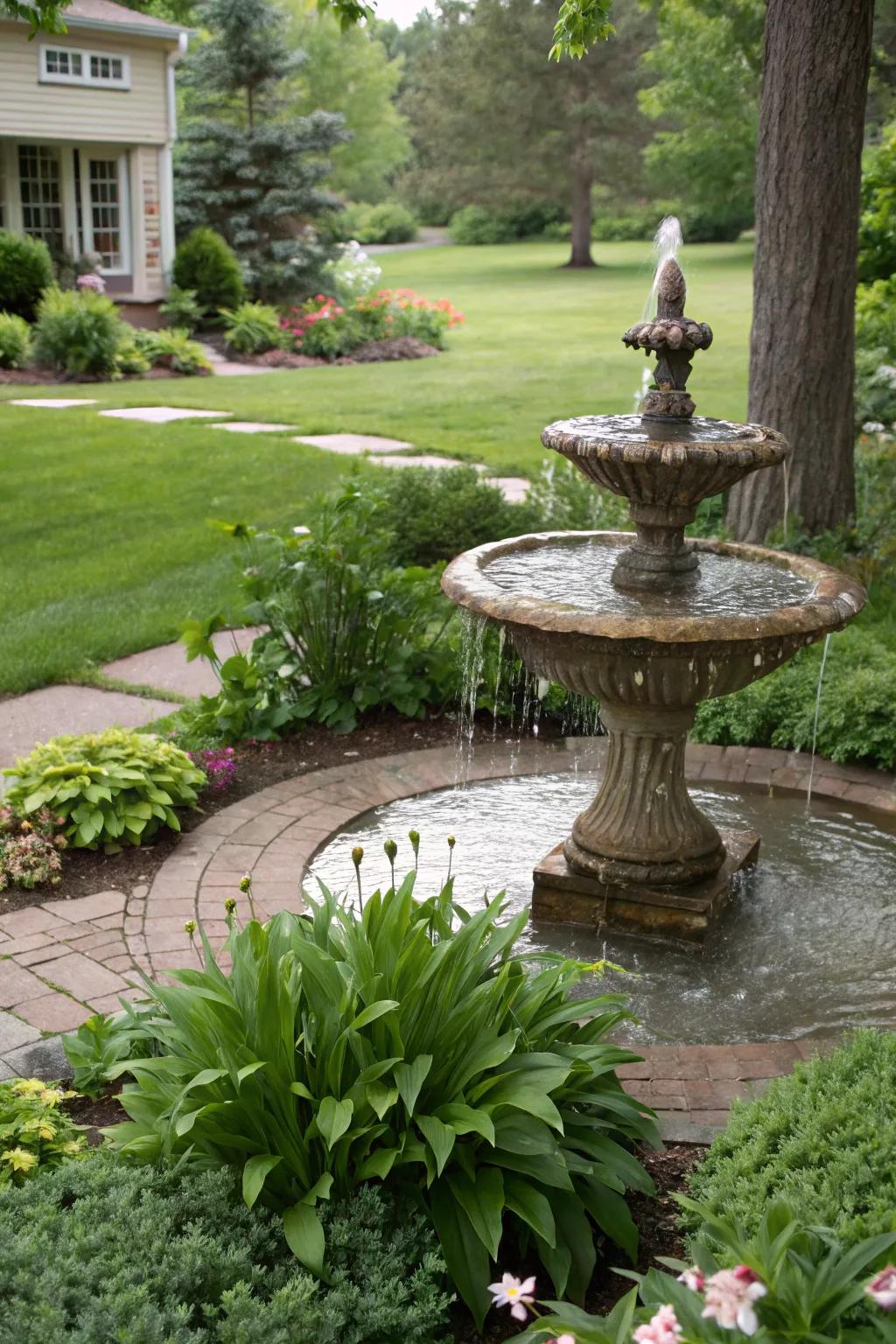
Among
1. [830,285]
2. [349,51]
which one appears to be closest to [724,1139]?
[830,285]

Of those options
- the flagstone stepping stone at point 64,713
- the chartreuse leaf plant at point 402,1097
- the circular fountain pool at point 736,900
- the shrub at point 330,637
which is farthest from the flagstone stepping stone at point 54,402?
the chartreuse leaf plant at point 402,1097

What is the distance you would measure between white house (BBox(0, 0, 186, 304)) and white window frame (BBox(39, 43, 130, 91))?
2cm

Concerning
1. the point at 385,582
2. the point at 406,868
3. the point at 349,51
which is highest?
the point at 349,51

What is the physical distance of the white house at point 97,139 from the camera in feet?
Result: 67.9

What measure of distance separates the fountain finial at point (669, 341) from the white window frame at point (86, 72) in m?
19.3

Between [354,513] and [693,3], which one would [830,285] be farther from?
[693,3]

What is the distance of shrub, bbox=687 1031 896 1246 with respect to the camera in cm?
250

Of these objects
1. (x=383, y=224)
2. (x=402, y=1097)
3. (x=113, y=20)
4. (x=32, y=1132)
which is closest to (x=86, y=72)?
(x=113, y=20)

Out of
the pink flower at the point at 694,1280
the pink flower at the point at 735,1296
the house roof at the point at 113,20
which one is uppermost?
the house roof at the point at 113,20

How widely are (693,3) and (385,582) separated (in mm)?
16653

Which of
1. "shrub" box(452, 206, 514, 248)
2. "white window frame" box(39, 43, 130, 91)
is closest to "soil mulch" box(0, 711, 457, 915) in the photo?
"white window frame" box(39, 43, 130, 91)

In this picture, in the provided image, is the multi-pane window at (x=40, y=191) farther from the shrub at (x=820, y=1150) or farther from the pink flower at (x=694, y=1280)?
the pink flower at (x=694, y=1280)

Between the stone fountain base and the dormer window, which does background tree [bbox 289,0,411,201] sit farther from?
the stone fountain base

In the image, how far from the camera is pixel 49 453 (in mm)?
11867
